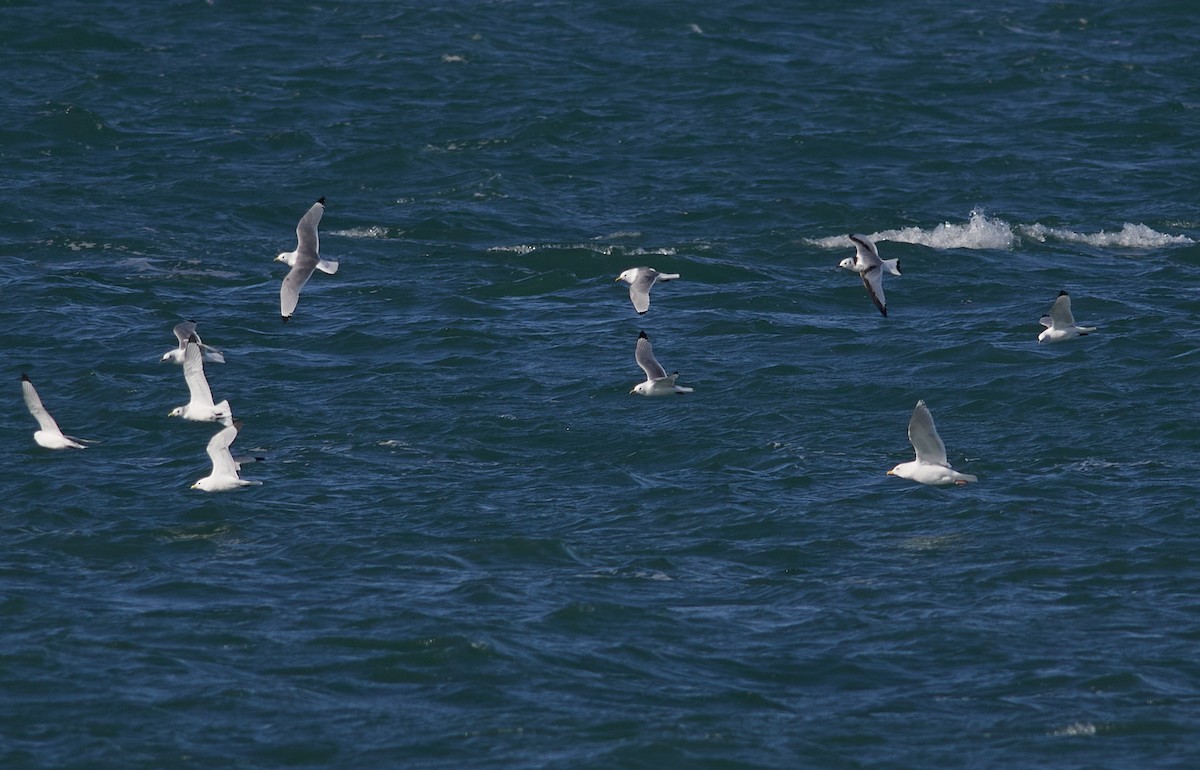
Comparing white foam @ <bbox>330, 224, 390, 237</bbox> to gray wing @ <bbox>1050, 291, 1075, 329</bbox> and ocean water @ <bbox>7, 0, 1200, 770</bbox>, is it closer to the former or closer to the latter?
ocean water @ <bbox>7, 0, 1200, 770</bbox>

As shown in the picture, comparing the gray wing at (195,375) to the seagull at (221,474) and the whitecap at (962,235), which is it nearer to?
the seagull at (221,474)

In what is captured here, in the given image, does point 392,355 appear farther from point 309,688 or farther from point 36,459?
point 309,688

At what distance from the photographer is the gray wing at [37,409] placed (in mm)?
30219

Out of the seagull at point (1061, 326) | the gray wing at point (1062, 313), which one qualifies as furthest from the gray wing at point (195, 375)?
the gray wing at point (1062, 313)

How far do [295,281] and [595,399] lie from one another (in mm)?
5887

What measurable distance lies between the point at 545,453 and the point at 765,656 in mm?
8369

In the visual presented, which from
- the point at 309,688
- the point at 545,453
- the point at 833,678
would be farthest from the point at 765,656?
the point at 545,453

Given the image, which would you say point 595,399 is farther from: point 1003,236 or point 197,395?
point 1003,236

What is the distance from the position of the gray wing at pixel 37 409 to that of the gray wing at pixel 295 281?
4.58m

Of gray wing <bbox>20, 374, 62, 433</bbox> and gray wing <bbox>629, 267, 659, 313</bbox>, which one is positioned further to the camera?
gray wing <bbox>629, 267, 659, 313</bbox>

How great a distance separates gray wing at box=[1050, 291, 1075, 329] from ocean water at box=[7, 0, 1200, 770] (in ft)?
3.89

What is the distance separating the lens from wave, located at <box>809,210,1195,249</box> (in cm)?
4322

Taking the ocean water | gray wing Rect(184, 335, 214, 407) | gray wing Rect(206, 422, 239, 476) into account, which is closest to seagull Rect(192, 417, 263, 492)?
gray wing Rect(206, 422, 239, 476)

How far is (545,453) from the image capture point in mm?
32688
